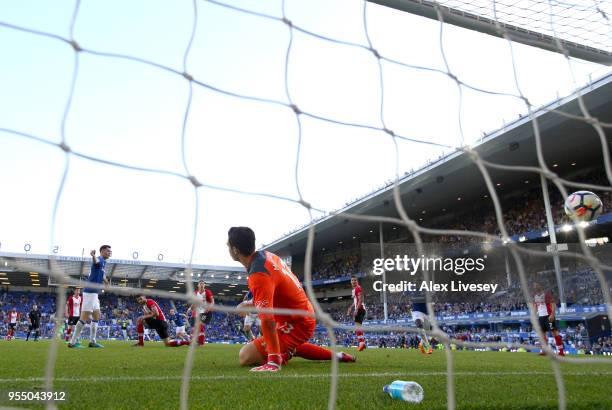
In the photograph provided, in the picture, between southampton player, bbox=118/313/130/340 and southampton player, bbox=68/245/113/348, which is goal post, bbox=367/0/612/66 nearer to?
southampton player, bbox=68/245/113/348

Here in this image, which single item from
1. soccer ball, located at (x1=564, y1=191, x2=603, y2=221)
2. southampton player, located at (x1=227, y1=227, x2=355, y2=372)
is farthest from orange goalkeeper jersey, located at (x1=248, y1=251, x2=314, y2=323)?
soccer ball, located at (x1=564, y1=191, x2=603, y2=221)

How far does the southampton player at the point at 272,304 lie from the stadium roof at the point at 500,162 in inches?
407

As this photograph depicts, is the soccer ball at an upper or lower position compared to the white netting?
upper

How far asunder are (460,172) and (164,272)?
24.3 m

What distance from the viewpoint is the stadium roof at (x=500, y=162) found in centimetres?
1784

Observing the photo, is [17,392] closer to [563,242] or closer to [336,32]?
[336,32]

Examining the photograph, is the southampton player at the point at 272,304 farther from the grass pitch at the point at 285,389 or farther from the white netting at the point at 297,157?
the white netting at the point at 297,157

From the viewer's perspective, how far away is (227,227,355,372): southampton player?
3469 millimetres

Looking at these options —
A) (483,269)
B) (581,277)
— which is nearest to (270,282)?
(581,277)

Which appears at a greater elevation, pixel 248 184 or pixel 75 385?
pixel 248 184

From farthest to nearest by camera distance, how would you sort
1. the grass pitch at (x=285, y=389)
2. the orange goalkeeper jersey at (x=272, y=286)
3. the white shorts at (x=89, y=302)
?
1. the white shorts at (x=89, y=302)
2. the orange goalkeeper jersey at (x=272, y=286)
3. the grass pitch at (x=285, y=389)

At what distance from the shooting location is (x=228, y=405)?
7.34 feet

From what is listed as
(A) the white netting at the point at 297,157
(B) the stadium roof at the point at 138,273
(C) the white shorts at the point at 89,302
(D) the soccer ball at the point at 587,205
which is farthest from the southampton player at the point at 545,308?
(B) the stadium roof at the point at 138,273

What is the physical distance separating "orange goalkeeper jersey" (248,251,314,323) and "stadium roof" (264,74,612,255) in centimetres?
1053
